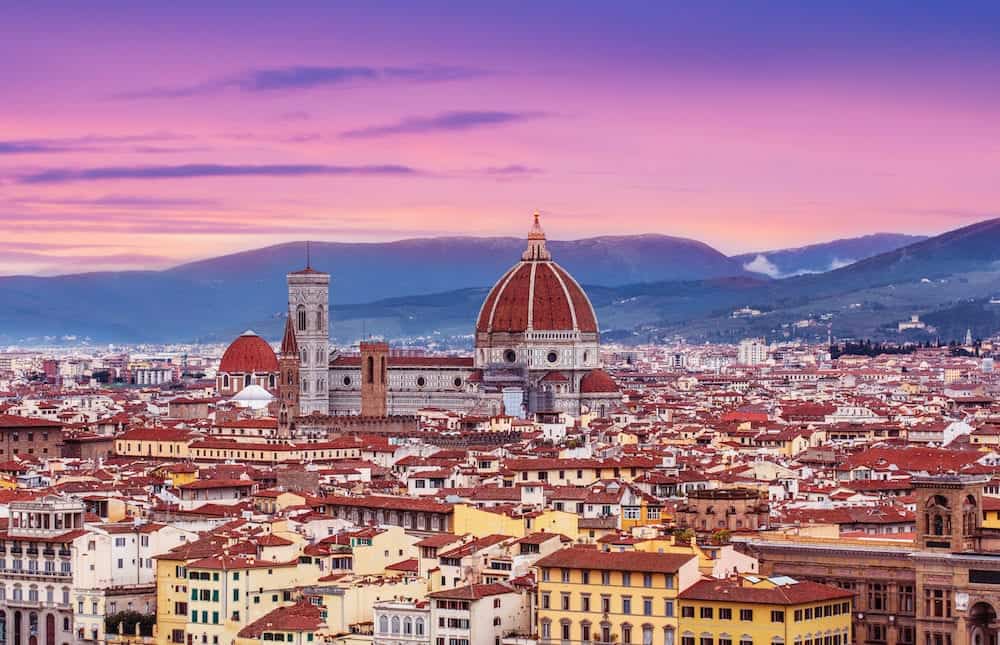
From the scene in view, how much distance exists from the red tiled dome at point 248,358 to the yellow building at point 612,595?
3865 inches

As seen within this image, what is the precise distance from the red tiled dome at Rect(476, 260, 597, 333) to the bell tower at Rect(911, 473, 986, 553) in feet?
270

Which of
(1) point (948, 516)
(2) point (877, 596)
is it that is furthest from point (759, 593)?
(1) point (948, 516)

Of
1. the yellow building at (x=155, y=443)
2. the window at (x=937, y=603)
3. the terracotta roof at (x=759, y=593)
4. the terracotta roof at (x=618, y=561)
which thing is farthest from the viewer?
the yellow building at (x=155, y=443)

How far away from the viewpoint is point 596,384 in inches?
5226

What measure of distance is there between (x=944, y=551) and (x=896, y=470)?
27883 millimetres

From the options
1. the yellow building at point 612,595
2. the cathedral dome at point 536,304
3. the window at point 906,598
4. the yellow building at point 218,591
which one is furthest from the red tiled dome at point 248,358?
the window at point 906,598

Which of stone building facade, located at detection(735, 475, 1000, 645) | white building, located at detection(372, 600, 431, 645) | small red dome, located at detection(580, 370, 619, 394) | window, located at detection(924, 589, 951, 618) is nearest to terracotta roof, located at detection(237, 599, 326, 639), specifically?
white building, located at detection(372, 600, 431, 645)

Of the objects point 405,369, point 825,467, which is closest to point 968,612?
point 825,467

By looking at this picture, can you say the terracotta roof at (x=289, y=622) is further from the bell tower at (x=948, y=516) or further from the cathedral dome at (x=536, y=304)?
the cathedral dome at (x=536, y=304)

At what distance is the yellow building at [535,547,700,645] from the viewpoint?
5012cm

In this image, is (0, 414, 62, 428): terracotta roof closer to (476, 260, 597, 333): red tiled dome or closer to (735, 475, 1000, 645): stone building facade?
(476, 260, 597, 333): red tiled dome

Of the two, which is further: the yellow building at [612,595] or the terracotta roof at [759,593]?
the yellow building at [612,595]

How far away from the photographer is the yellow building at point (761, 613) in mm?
48219

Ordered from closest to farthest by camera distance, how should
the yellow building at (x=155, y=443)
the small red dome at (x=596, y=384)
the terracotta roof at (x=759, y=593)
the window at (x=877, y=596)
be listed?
the terracotta roof at (x=759, y=593), the window at (x=877, y=596), the yellow building at (x=155, y=443), the small red dome at (x=596, y=384)
